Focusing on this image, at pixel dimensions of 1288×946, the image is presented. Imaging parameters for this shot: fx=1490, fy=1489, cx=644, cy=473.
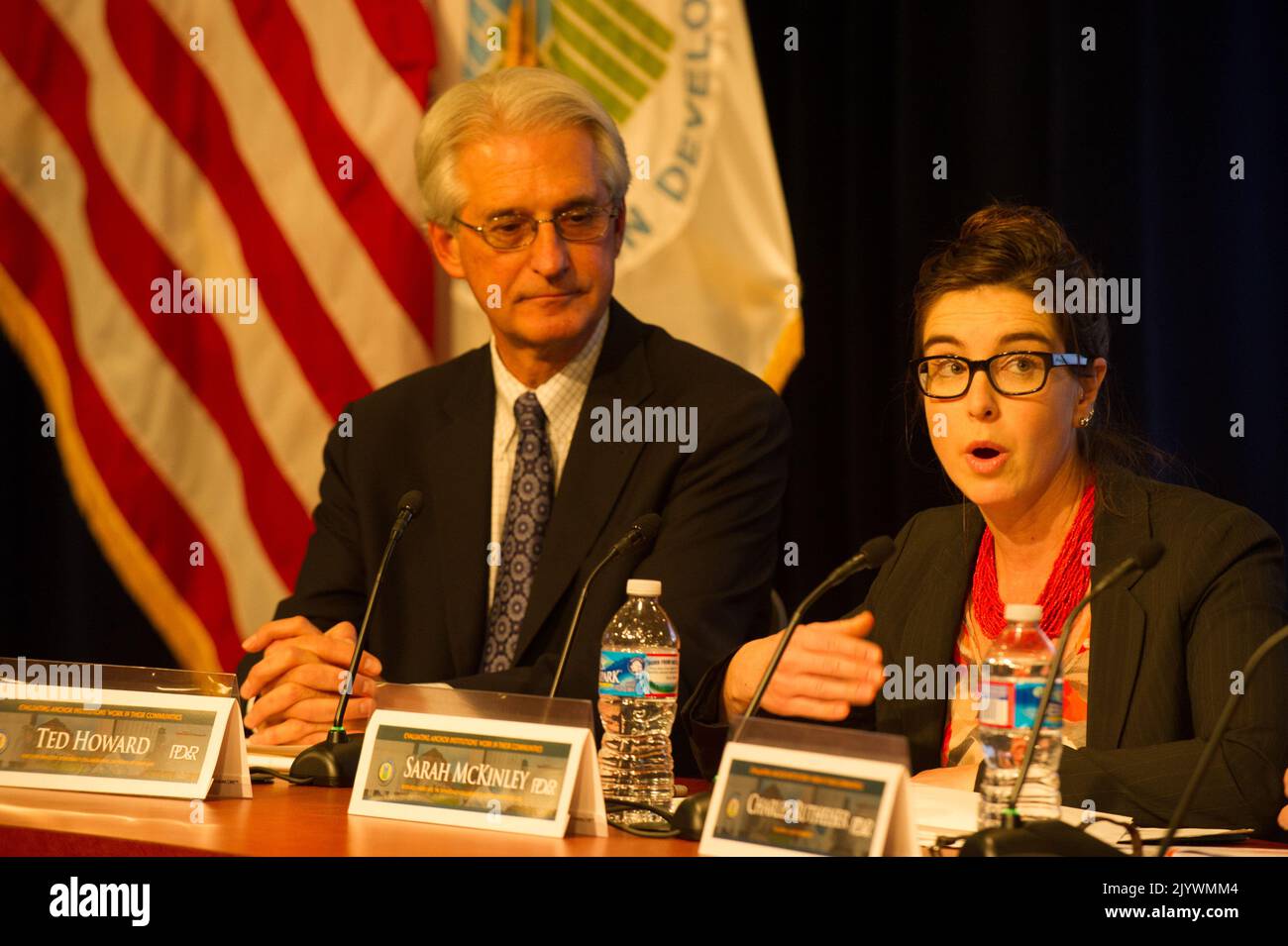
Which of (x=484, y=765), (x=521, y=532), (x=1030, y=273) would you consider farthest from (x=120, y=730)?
(x=1030, y=273)

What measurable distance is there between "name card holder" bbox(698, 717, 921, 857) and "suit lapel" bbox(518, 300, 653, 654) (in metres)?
1.26

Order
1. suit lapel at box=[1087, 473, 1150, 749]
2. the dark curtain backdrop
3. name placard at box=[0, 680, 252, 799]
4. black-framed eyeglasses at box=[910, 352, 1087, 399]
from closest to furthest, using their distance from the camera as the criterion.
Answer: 1. name placard at box=[0, 680, 252, 799]
2. suit lapel at box=[1087, 473, 1150, 749]
3. black-framed eyeglasses at box=[910, 352, 1087, 399]
4. the dark curtain backdrop

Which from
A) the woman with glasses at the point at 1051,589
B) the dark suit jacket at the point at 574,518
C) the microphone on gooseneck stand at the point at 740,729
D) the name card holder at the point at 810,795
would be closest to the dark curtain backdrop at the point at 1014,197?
the dark suit jacket at the point at 574,518

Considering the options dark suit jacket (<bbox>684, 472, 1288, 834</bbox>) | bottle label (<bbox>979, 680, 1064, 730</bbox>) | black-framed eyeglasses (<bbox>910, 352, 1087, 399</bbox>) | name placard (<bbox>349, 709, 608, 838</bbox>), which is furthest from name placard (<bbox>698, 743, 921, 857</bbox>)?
black-framed eyeglasses (<bbox>910, 352, 1087, 399</bbox>)

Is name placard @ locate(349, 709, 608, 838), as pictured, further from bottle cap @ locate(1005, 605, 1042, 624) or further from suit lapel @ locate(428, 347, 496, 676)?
Result: suit lapel @ locate(428, 347, 496, 676)

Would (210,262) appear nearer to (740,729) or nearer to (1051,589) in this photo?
(1051,589)

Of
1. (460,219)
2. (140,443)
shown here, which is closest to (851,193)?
(460,219)

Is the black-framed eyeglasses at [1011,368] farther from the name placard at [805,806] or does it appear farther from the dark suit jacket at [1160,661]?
the name placard at [805,806]

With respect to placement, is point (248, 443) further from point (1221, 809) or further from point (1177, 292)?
point (1221, 809)

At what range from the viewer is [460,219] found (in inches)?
125

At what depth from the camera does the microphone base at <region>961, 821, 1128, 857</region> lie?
1460 mm

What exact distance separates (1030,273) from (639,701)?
96 centimetres

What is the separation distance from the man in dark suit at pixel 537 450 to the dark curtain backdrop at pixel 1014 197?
0.49 meters
